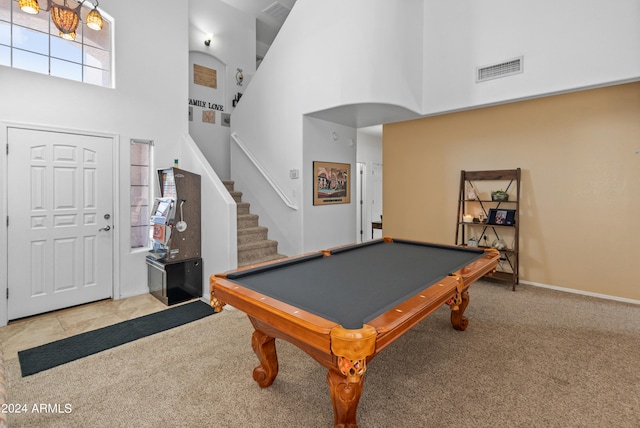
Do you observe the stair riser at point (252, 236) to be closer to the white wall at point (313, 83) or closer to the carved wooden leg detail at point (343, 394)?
the white wall at point (313, 83)

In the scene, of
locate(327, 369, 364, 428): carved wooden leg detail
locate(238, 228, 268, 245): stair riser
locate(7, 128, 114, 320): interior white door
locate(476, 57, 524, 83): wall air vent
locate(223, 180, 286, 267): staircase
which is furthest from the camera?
locate(238, 228, 268, 245): stair riser

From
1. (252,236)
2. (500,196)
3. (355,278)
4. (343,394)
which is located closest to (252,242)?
(252,236)

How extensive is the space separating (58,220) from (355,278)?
3.72 metres

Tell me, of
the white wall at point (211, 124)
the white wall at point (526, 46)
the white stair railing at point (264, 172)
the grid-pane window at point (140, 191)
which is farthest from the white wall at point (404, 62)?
the grid-pane window at point (140, 191)

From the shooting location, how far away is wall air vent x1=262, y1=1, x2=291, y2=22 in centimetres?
636

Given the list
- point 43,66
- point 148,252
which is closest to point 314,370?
point 148,252

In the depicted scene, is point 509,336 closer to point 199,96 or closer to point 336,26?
point 336,26

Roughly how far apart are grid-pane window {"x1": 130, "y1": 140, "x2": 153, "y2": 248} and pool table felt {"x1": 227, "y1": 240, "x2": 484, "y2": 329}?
9.99 feet

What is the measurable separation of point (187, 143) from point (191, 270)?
1.85 metres

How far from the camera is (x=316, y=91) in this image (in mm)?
4547

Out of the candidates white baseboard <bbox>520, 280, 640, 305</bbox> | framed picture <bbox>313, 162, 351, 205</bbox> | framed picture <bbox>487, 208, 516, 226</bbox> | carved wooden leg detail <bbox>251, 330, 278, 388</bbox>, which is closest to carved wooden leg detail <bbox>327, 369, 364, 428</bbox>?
carved wooden leg detail <bbox>251, 330, 278, 388</bbox>

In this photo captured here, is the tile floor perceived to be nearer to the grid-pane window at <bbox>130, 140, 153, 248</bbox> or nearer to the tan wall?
the grid-pane window at <bbox>130, 140, 153, 248</bbox>

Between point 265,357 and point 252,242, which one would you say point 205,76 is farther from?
point 265,357

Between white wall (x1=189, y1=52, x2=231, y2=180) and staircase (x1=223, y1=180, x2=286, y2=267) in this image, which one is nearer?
staircase (x1=223, y1=180, x2=286, y2=267)
